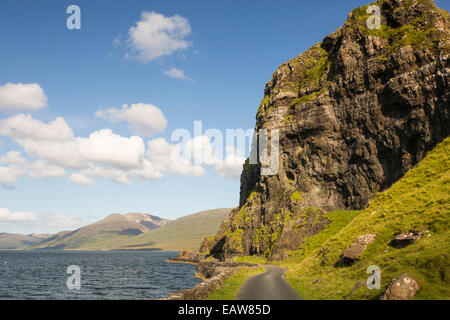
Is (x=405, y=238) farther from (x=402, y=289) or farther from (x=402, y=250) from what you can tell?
(x=402, y=289)

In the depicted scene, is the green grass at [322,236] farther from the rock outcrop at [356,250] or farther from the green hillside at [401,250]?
the rock outcrop at [356,250]

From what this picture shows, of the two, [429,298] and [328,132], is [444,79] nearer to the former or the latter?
[328,132]

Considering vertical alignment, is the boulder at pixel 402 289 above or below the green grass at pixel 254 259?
above

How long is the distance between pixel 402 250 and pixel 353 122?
6571cm

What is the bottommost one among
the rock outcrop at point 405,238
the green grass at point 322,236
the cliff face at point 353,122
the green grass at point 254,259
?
the green grass at point 254,259

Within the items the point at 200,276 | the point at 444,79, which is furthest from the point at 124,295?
the point at 444,79

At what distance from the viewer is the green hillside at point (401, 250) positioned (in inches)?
816

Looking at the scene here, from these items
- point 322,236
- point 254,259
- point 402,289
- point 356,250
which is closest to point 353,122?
point 322,236

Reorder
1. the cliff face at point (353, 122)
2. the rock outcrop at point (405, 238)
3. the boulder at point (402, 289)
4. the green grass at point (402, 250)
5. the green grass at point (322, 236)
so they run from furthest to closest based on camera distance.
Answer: the cliff face at point (353, 122) → the green grass at point (322, 236) → the rock outcrop at point (405, 238) → the green grass at point (402, 250) → the boulder at point (402, 289)

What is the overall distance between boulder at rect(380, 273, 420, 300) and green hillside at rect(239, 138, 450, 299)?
16.0 inches

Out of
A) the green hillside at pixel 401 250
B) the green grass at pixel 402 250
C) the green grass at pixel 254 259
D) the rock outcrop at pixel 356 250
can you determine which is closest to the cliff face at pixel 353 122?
the green grass at pixel 254 259

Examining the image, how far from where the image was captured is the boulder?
737 inches

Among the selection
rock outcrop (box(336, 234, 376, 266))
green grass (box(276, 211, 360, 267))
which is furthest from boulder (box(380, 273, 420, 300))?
green grass (box(276, 211, 360, 267))

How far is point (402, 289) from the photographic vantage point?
62.3 feet
